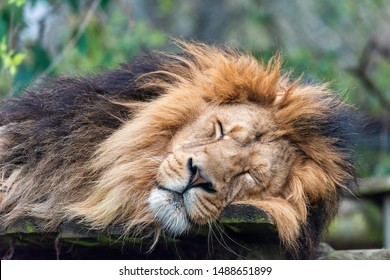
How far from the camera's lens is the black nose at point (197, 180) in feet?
9.91

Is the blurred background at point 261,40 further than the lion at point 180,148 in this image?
Yes

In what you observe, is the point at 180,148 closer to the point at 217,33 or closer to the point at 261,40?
the point at 217,33

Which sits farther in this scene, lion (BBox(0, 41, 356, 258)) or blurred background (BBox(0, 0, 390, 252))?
blurred background (BBox(0, 0, 390, 252))

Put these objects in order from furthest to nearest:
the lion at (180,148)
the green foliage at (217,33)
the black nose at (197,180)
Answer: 1. the green foliage at (217,33)
2. the lion at (180,148)
3. the black nose at (197,180)

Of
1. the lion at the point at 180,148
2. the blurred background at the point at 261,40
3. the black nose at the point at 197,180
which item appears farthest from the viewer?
the blurred background at the point at 261,40

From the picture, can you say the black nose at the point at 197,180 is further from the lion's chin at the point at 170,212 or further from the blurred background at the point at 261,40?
the blurred background at the point at 261,40

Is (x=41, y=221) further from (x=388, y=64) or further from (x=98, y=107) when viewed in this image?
(x=388, y=64)

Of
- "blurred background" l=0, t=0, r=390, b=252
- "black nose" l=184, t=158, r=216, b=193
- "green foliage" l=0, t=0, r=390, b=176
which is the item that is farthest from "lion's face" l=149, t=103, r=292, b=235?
"green foliage" l=0, t=0, r=390, b=176

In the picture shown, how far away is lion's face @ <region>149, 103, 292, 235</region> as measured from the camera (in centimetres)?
304

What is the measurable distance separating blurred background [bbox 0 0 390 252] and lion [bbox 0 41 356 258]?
2.42ft

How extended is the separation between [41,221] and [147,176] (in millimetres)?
470

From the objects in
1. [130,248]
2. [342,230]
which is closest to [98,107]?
[130,248]

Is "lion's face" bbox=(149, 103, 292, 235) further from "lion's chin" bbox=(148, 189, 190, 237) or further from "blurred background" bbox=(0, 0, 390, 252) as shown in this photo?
"blurred background" bbox=(0, 0, 390, 252)

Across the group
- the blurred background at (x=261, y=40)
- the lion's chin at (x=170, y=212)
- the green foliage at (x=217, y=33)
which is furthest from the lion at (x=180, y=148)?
the green foliage at (x=217, y=33)
